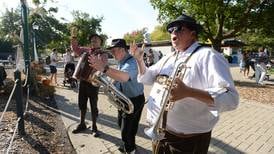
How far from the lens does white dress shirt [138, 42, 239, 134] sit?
7.65 ft

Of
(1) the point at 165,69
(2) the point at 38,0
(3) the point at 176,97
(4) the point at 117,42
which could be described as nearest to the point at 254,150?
(4) the point at 117,42

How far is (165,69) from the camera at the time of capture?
3.00 metres

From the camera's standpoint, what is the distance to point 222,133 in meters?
6.89

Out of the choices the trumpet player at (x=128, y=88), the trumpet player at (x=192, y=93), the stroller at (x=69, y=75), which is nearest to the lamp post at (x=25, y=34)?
the stroller at (x=69, y=75)

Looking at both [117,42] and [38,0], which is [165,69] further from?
[38,0]

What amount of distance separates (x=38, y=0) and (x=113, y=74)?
2002 cm

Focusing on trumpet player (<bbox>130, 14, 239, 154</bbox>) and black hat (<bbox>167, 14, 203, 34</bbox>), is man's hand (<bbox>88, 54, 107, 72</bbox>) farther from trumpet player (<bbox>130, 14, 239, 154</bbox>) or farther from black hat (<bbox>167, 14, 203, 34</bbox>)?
black hat (<bbox>167, 14, 203, 34</bbox>)

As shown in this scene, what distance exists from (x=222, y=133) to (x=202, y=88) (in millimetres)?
4677

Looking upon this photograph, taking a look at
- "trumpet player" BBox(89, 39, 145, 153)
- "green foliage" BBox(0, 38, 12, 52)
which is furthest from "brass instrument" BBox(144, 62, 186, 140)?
"green foliage" BBox(0, 38, 12, 52)

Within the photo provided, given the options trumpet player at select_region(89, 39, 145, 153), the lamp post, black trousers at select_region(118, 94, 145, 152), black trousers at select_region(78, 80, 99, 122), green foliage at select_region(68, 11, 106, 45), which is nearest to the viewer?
trumpet player at select_region(89, 39, 145, 153)

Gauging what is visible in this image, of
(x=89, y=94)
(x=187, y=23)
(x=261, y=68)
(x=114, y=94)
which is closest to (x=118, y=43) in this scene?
(x=114, y=94)

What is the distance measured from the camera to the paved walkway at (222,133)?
5.90 meters

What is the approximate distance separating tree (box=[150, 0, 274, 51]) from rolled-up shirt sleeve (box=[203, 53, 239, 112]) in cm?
1235

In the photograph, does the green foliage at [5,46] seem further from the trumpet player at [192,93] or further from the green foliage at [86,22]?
the trumpet player at [192,93]
